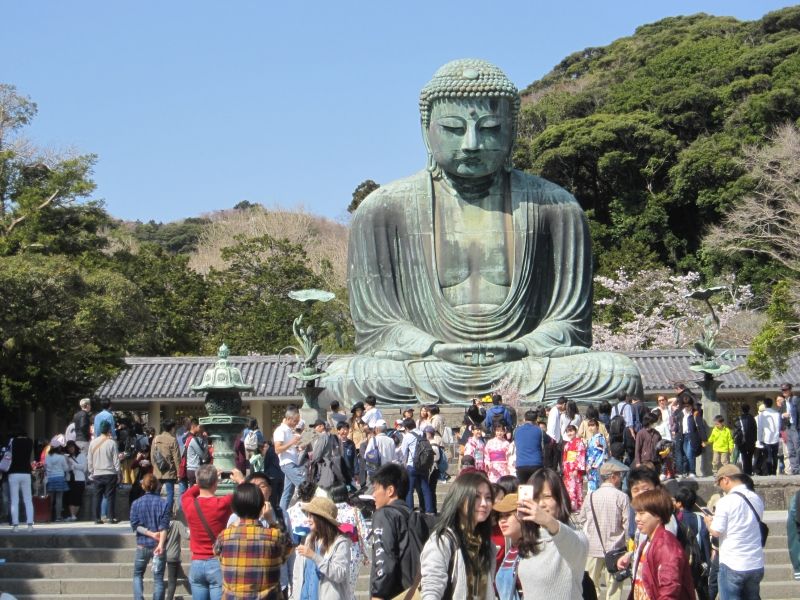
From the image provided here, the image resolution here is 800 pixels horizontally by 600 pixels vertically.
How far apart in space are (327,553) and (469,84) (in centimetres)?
1197

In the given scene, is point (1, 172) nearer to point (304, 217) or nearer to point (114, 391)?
point (114, 391)

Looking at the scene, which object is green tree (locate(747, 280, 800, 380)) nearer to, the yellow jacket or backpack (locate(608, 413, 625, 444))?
the yellow jacket

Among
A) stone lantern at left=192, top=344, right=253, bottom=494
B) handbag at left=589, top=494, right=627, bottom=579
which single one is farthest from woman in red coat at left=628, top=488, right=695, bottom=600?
stone lantern at left=192, top=344, right=253, bottom=494

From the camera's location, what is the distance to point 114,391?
1120 inches

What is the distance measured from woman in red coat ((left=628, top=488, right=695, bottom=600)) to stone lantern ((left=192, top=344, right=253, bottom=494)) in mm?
7827

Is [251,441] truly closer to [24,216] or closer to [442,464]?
[442,464]

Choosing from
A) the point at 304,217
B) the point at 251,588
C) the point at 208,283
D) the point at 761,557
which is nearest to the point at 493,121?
the point at 761,557

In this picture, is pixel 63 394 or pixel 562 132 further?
pixel 562 132

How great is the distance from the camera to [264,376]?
95.4 ft

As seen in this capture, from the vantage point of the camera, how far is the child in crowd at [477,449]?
42.2 ft

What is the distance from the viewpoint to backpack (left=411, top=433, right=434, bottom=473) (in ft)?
38.9

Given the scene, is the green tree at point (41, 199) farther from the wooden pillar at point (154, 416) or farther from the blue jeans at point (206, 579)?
the blue jeans at point (206, 579)

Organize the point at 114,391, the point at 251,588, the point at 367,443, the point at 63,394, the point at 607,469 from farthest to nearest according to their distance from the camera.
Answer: the point at 114,391 < the point at 63,394 < the point at 367,443 < the point at 607,469 < the point at 251,588

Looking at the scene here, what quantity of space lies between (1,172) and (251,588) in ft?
69.2
